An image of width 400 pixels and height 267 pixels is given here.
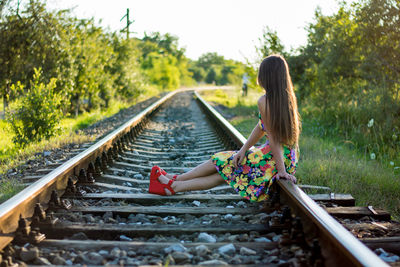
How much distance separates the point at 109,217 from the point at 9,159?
278cm

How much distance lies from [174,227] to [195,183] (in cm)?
86

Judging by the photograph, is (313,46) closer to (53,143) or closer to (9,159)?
(53,143)

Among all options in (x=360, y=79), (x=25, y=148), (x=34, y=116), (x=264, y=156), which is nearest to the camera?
(x=264, y=156)

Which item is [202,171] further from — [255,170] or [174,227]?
[174,227]

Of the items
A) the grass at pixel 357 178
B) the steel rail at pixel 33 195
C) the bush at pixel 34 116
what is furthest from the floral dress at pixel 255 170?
the bush at pixel 34 116

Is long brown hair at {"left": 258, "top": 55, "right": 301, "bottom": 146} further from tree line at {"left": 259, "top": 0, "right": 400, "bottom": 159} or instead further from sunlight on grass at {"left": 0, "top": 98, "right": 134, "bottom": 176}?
sunlight on grass at {"left": 0, "top": 98, "right": 134, "bottom": 176}

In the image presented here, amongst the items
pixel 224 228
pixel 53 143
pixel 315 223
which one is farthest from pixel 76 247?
pixel 53 143

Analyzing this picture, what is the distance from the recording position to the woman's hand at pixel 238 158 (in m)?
3.17

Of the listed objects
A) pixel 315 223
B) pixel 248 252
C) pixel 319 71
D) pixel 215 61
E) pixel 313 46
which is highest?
pixel 215 61

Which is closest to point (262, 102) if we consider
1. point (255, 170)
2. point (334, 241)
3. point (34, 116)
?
point (255, 170)

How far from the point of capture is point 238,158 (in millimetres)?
3205

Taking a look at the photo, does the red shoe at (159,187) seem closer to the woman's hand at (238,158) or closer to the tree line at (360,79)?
the woman's hand at (238,158)

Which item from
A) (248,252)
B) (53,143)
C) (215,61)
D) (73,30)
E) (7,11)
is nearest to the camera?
(248,252)

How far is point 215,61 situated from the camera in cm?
10000
